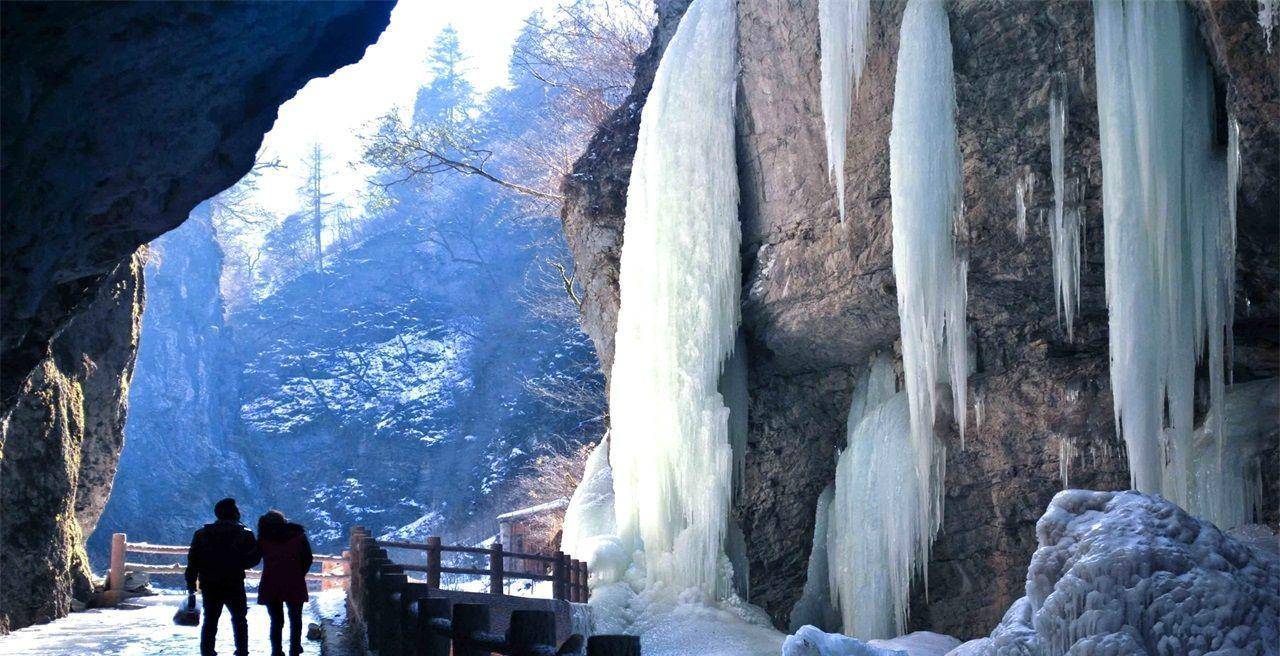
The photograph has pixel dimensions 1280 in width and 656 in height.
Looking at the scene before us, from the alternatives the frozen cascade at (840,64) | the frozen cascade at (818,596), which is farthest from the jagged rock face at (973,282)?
the frozen cascade at (818,596)

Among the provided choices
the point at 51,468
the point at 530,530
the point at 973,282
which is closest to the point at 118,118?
the point at 973,282

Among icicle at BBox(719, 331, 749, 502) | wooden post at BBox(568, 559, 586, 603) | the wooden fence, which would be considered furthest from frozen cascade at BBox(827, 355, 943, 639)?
the wooden fence

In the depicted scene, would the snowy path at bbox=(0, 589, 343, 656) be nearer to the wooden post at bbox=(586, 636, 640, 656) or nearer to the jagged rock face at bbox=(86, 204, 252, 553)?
the wooden post at bbox=(586, 636, 640, 656)

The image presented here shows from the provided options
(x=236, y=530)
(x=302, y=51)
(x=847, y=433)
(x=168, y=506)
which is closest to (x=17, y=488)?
(x=236, y=530)

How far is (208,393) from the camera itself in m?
46.5

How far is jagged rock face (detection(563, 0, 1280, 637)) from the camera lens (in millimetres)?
9711

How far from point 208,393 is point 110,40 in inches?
1774

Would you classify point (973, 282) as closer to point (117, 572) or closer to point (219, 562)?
point (219, 562)

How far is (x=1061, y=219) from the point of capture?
1005cm

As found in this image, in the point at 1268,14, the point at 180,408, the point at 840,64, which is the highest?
the point at 840,64

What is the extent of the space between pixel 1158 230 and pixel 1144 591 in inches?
156

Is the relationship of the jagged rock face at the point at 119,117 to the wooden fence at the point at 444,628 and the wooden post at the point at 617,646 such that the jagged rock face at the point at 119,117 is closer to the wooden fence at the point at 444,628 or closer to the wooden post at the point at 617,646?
the wooden fence at the point at 444,628

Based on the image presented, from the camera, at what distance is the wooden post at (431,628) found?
5.27m

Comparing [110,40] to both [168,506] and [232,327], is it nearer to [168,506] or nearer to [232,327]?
[168,506]
